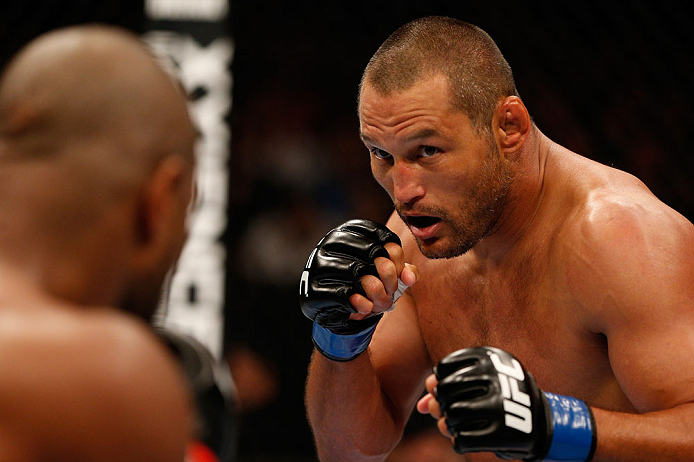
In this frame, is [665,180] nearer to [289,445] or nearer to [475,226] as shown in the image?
[289,445]

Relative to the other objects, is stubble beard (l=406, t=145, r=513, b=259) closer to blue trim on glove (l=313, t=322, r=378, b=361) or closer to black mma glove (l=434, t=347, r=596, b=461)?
blue trim on glove (l=313, t=322, r=378, b=361)

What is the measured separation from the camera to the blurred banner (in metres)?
4.64

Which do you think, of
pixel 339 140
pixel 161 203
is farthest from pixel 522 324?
pixel 339 140

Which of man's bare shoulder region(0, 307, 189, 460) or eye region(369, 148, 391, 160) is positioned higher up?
man's bare shoulder region(0, 307, 189, 460)

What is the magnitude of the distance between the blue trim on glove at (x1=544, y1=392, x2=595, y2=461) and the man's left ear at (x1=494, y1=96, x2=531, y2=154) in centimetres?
61

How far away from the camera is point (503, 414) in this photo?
4.47 ft

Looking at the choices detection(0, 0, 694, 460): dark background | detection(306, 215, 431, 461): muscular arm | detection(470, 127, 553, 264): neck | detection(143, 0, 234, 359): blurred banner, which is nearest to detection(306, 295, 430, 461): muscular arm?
detection(306, 215, 431, 461): muscular arm

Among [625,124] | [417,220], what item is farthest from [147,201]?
[625,124]

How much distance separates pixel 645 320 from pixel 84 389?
1036mm

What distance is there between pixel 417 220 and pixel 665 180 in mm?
3270

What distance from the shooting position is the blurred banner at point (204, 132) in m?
4.64

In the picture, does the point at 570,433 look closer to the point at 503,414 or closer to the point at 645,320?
the point at 503,414

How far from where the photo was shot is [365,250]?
5.67 ft

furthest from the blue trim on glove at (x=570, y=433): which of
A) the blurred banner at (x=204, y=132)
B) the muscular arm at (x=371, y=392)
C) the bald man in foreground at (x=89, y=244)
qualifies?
the blurred banner at (x=204, y=132)
